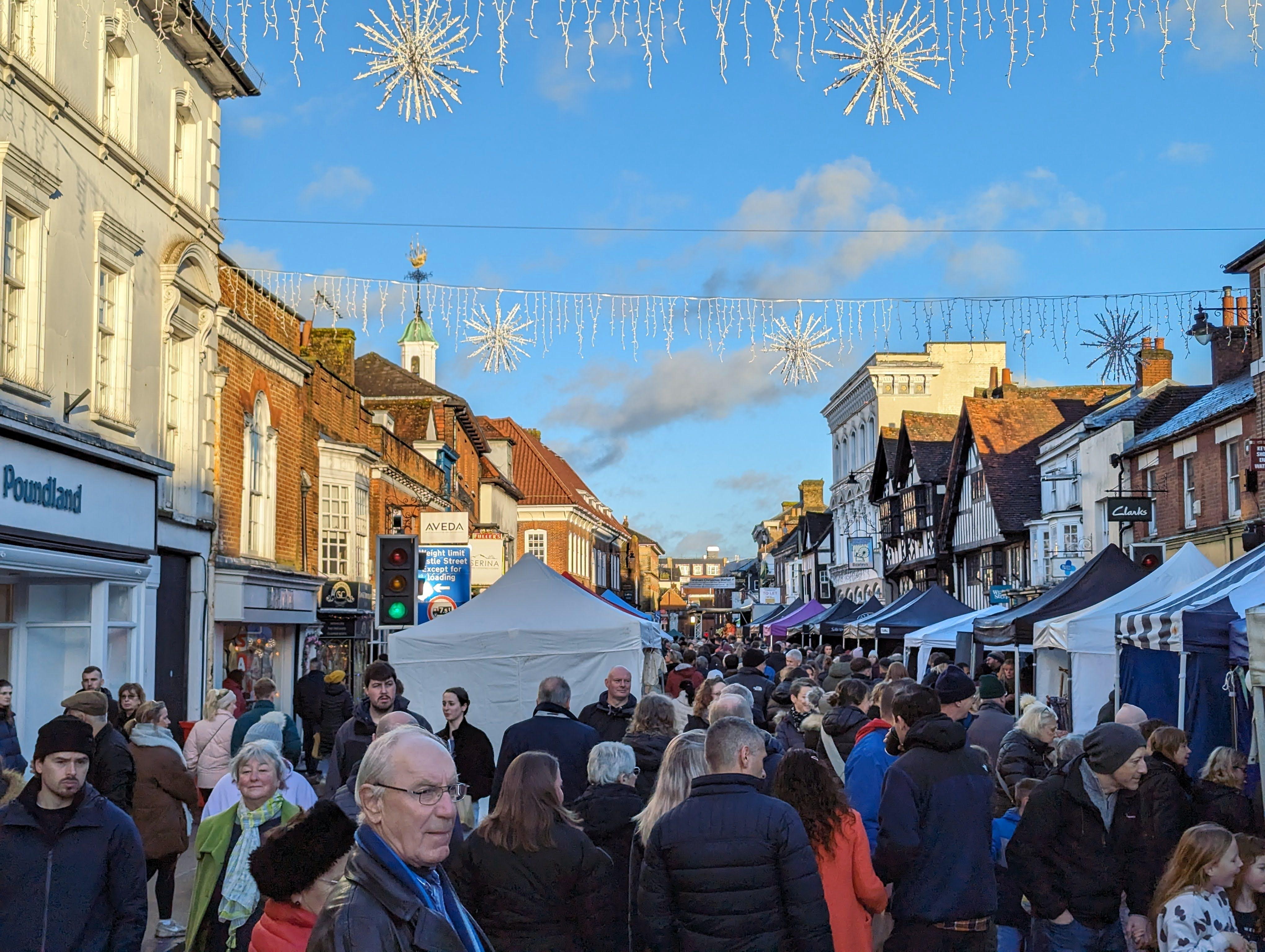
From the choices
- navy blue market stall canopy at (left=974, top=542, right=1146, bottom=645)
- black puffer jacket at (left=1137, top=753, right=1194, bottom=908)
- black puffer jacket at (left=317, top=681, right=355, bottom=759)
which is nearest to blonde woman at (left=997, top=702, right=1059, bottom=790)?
black puffer jacket at (left=1137, top=753, right=1194, bottom=908)

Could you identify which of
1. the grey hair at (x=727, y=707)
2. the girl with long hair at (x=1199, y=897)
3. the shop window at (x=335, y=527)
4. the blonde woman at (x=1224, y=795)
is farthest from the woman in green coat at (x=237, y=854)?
the shop window at (x=335, y=527)

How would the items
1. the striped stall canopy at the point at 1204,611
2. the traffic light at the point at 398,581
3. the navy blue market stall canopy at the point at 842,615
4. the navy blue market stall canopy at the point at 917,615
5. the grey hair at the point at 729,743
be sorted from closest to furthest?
1. the grey hair at the point at 729,743
2. the striped stall canopy at the point at 1204,611
3. the traffic light at the point at 398,581
4. the navy blue market stall canopy at the point at 917,615
5. the navy blue market stall canopy at the point at 842,615

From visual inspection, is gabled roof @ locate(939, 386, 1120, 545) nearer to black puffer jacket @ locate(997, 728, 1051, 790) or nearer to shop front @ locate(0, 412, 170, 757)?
shop front @ locate(0, 412, 170, 757)

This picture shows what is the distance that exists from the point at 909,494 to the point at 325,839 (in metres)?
55.1

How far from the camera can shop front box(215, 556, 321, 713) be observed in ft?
68.3

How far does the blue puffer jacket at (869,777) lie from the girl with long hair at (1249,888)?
5.52 feet

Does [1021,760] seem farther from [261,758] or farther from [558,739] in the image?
[261,758]

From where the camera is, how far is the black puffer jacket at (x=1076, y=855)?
6094 mm

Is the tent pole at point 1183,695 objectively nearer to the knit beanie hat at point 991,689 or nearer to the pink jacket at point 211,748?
the knit beanie hat at point 991,689

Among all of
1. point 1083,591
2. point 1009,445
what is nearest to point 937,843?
point 1083,591

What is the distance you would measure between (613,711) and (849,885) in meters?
4.33

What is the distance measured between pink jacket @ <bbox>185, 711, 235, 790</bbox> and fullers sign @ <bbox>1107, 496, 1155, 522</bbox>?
23195 millimetres

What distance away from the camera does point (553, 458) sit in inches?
3445

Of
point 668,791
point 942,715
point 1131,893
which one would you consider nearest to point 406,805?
point 668,791
